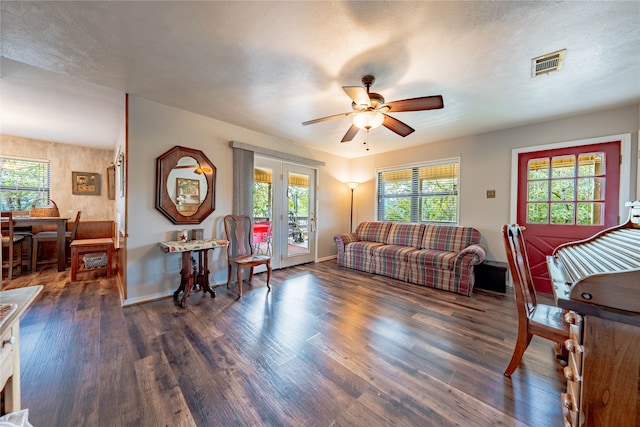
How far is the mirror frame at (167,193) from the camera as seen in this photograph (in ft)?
9.52

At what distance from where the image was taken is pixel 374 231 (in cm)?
479

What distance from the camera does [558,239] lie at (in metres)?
3.15

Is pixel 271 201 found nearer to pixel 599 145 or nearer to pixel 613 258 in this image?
pixel 613 258

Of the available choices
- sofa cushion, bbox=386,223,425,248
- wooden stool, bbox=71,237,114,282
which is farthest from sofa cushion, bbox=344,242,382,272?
wooden stool, bbox=71,237,114,282

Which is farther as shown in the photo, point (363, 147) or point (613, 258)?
point (363, 147)

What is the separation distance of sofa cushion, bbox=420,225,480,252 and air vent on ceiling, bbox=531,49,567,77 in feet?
7.65

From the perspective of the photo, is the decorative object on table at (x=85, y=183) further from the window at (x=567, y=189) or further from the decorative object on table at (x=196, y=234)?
the window at (x=567, y=189)

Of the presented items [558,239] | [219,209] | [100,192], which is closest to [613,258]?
[558,239]

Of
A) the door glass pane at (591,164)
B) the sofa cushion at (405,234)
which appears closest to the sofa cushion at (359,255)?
the sofa cushion at (405,234)

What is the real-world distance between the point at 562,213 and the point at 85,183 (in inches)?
332

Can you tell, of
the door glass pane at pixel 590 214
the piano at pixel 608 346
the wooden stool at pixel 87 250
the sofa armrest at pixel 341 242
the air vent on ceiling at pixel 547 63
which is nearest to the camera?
the piano at pixel 608 346

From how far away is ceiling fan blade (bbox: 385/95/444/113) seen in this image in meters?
1.94

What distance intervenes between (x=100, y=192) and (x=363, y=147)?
5.74 metres

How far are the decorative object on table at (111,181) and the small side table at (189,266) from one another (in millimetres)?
3270
